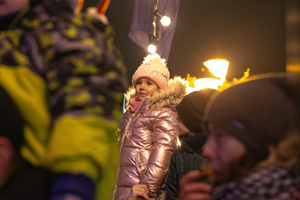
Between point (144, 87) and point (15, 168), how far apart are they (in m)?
2.95

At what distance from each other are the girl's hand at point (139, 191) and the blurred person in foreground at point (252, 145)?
1.40 m

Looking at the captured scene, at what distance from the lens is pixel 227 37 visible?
1341 cm

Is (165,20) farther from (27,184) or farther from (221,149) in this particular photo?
(27,184)

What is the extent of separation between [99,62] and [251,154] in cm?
65

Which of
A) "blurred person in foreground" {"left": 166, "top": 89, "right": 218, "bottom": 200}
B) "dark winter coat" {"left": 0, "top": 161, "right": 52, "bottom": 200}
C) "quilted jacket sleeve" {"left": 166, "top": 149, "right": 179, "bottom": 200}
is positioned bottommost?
"dark winter coat" {"left": 0, "top": 161, "right": 52, "bottom": 200}

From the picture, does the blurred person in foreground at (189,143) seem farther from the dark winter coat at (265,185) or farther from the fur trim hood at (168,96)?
the dark winter coat at (265,185)

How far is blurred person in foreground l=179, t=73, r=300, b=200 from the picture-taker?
924mm

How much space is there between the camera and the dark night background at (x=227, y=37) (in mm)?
11484

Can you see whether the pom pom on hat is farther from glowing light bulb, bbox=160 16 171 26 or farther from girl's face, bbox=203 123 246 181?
girl's face, bbox=203 123 246 181

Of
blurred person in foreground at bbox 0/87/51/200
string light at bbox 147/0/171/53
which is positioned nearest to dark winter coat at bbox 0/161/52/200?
blurred person in foreground at bbox 0/87/51/200

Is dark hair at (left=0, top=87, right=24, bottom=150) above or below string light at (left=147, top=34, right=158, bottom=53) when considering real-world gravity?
below

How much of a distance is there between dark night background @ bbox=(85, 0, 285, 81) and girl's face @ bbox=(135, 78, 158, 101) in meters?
6.45

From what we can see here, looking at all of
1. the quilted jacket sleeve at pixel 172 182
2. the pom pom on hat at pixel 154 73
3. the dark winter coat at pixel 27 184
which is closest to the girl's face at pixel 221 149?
the dark winter coat at pixel 27 184

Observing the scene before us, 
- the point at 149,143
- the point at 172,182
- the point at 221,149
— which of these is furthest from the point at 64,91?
the point at 149,143
